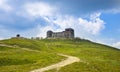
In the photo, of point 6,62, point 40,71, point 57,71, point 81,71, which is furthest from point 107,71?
point 6,62

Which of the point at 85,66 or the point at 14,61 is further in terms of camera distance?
the point at 14,61

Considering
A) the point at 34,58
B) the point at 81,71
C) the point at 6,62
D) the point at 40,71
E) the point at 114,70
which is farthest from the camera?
the point at 34,58

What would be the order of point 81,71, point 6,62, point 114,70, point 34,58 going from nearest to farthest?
point 81,71
point 114,70
point 6,62
point 34,58

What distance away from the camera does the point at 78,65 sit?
96750 millimetres

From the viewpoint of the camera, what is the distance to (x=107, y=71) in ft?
299

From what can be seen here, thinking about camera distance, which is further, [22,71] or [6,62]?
[6,62]

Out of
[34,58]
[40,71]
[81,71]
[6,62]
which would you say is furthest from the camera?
[34,58]

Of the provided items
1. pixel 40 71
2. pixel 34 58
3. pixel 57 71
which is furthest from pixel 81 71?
pixel 34 58

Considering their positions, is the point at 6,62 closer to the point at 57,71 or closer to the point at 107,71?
the point at 57,71

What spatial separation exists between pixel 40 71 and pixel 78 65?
73.2ft

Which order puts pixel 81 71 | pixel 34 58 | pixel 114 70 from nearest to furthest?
1. pixel 81 71
2. pixel 114 70
3. pixel 34 58

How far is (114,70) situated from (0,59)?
49.3 meters

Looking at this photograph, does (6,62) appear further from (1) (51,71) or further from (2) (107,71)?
(2) (107,71)

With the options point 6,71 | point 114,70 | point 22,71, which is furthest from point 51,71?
point 114,70
